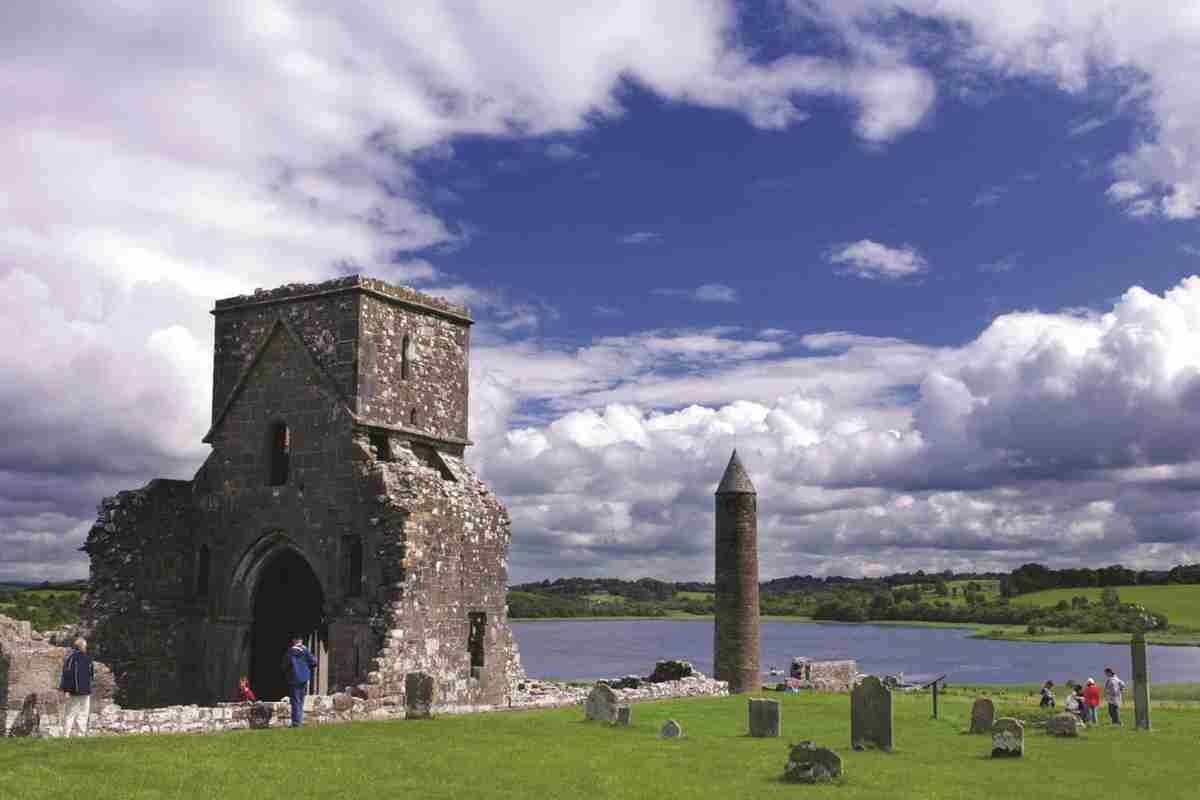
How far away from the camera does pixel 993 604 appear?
154 meters

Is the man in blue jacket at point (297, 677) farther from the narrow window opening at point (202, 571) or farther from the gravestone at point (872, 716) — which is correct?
the gravestone at point (872, 716)

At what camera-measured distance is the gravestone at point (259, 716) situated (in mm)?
20203

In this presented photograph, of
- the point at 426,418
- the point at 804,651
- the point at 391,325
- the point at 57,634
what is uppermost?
the point at 391,325

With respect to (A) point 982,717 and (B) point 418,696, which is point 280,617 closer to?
(B) point 418,696

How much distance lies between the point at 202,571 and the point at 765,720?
14761mm

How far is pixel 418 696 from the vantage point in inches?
897

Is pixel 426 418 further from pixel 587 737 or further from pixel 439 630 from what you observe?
pixel 587 737

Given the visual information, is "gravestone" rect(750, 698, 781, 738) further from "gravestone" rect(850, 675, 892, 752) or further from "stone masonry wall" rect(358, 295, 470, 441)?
"stone masonry wall" rect(358, 295, 470, 441)

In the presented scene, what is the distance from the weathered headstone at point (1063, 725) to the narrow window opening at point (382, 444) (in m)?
16.0

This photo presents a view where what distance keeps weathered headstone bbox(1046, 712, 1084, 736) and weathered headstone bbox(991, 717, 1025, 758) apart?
17.0 feet

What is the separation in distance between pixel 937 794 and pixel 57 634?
2210cm

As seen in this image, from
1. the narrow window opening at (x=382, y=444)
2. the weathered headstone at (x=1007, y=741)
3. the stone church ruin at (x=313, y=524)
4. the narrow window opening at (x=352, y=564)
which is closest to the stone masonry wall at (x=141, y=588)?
the stone church ruin at (x=313, y=524)

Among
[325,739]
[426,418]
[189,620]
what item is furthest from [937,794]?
[189,620]

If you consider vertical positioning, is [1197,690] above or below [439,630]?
below
